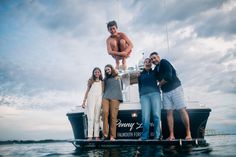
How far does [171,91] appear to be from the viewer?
20.3 feet

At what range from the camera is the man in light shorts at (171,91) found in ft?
19.8

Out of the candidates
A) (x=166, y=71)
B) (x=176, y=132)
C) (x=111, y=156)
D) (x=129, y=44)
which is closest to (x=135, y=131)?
(x=176, y=132)

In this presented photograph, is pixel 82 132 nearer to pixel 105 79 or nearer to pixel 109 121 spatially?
pixel 109 121

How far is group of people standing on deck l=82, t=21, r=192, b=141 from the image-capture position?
20.1 ft

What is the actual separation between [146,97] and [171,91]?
67cm

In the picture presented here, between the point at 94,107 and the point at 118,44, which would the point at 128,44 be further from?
the point at 94,107

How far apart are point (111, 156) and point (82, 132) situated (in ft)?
12.9

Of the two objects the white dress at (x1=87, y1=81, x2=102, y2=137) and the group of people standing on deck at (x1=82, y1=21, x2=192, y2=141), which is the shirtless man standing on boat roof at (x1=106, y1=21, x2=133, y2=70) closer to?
the group of people standing on deck at (x1=82, y1=21, x2=192, y2=141)

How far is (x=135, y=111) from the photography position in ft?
23.6

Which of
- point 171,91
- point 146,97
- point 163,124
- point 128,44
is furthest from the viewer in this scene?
Answer: point 128,44

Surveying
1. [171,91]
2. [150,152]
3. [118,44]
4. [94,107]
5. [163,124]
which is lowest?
[150,152]

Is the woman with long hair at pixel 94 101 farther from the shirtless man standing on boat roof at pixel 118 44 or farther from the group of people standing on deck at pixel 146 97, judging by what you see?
the shirtless man standing on boat roof at pixel 118 44

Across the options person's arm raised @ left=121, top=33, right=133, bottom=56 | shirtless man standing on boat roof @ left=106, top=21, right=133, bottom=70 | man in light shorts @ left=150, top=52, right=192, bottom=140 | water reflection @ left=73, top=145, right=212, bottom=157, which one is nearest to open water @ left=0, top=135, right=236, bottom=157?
water reflection @ left=73, top=145, right=212, bottom=157

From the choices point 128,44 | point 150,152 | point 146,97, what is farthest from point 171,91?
point 128,44
